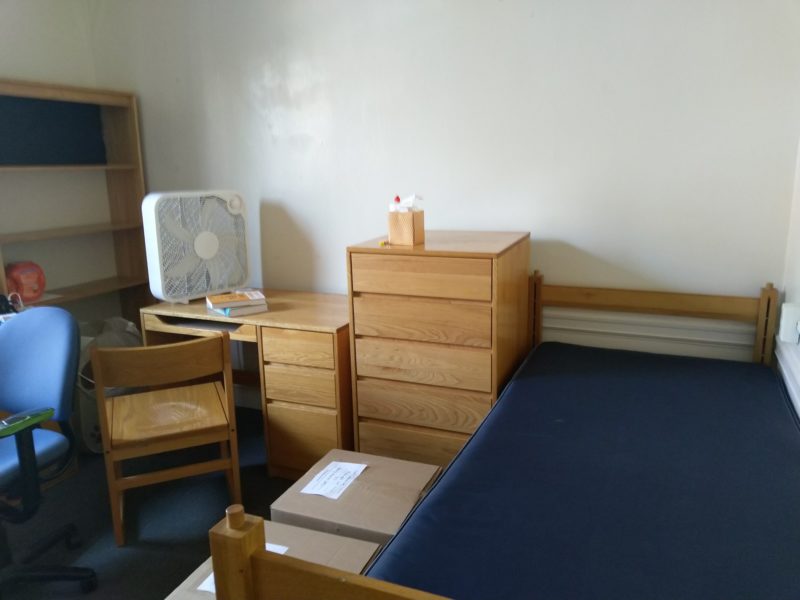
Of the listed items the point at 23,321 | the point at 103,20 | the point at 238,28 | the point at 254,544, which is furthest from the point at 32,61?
the point at 254,544


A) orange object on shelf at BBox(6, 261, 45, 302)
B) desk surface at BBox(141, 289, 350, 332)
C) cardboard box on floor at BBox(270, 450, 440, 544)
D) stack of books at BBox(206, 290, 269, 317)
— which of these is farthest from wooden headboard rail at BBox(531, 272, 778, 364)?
orange object on shelf at BBox(6, 261, 45, 302)

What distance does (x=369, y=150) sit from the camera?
2.86m

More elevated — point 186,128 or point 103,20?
point 103,20

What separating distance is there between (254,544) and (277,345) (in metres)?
1.74

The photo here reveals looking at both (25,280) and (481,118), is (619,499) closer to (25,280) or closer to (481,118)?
(481,118)

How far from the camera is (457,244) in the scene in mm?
2285

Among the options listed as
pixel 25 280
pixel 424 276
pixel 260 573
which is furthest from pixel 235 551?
pixel 25 280

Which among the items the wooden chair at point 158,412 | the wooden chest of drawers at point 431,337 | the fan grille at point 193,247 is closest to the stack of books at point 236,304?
the fan grille at point 193,247

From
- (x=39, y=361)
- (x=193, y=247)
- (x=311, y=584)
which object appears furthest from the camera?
(x=193, y=247)

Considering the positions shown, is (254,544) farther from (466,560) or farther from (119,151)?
(119,151)

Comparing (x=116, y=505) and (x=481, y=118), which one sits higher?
(x=481, y=118)

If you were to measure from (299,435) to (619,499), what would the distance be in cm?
148

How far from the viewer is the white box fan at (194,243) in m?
2.72

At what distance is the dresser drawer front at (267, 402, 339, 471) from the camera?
2533 mm
